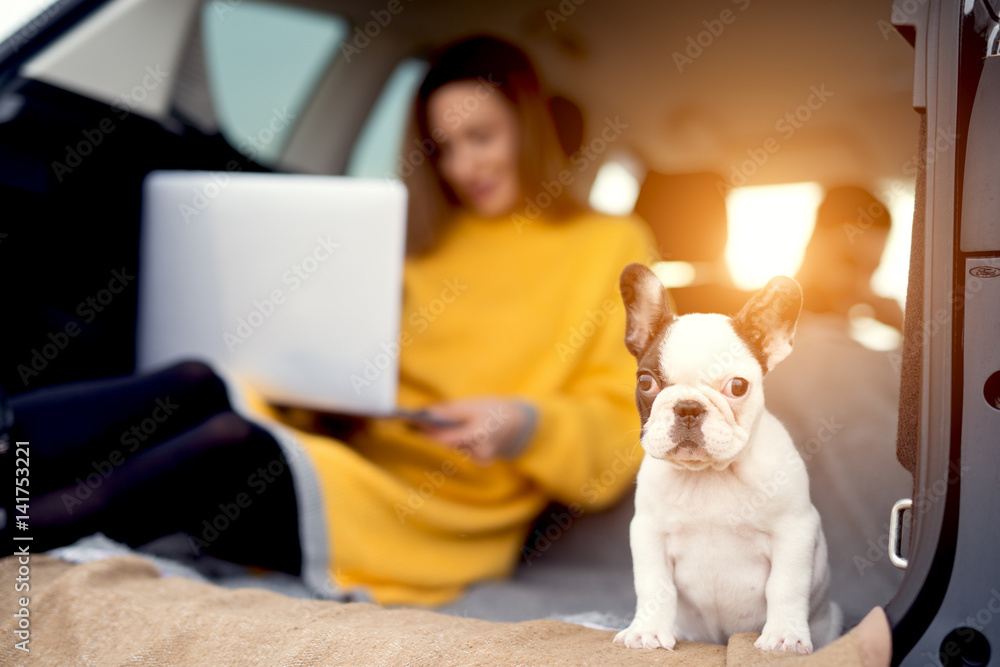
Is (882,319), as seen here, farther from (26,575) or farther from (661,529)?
(26,575)

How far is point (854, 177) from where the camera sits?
4.02 feet

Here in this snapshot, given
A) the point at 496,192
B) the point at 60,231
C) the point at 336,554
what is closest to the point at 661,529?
the point at 336,554

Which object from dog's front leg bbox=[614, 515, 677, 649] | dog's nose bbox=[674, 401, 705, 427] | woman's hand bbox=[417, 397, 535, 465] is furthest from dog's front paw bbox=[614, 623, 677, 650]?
woman's hand bbox=[417, 397, 535, 465]

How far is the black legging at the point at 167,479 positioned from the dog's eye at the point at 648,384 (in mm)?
710

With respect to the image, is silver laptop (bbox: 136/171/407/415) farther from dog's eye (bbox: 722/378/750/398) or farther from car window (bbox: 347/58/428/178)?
car window (bbox: 347/58/428/178)

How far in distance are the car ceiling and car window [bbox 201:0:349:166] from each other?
0.41 m

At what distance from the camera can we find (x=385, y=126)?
1937 mm

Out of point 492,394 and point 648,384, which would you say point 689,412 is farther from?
point 492,394

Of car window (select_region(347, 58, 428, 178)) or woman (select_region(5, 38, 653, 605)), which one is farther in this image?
car window (select_region(347, 58, 428, 178))

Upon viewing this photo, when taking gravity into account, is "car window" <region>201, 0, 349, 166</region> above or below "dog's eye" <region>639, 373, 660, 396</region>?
above

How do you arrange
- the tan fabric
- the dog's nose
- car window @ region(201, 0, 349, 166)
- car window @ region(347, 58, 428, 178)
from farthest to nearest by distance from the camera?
car window @ region(347, 58, 428, 178), car window @ region(201, 0, 349, 166), the tan fabric, the dog's nose

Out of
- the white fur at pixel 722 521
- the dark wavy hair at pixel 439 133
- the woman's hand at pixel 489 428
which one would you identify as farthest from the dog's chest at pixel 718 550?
the dark wavy hair at pixel 439 133

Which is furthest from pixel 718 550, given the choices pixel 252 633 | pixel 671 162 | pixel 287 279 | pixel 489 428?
pixel 671 162

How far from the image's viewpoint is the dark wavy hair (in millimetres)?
1282
